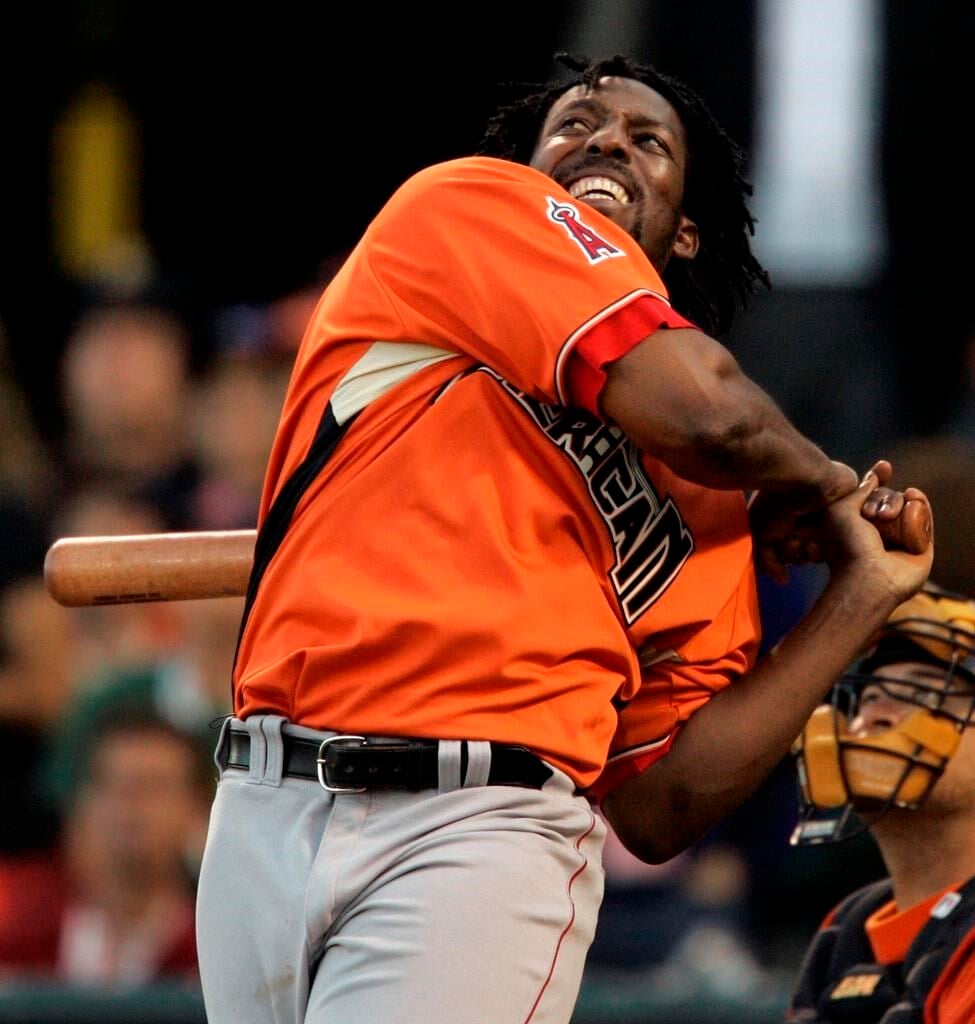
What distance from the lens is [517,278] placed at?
8.63 ft

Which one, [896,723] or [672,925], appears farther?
[672,925]

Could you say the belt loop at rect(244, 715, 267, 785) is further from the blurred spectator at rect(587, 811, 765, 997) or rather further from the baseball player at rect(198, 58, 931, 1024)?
the blurred spectator at rect(587, 811, 765, 997)

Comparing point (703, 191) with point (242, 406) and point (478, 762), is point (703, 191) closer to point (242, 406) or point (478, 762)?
point (478, 762)

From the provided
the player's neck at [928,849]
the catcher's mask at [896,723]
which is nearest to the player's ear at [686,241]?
the catcher's mask at [896,723]

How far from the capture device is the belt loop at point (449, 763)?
2.56 m

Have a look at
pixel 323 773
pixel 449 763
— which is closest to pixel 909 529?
pixel 449 763

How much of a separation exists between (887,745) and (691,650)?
459 millimetres

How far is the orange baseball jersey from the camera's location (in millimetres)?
2572

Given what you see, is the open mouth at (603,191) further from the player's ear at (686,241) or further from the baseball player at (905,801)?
the baseball player at (905,801)

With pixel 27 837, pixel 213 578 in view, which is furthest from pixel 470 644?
pixel 27 837

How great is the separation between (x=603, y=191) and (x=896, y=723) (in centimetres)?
96

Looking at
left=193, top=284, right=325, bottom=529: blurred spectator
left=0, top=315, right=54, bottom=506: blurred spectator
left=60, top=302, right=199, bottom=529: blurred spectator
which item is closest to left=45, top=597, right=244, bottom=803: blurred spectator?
left=193, top=284, right=325, bottom=529: blurred spectator

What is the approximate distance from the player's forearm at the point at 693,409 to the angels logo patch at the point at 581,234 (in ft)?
0.46

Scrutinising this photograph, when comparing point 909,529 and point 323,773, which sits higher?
point 909,529
